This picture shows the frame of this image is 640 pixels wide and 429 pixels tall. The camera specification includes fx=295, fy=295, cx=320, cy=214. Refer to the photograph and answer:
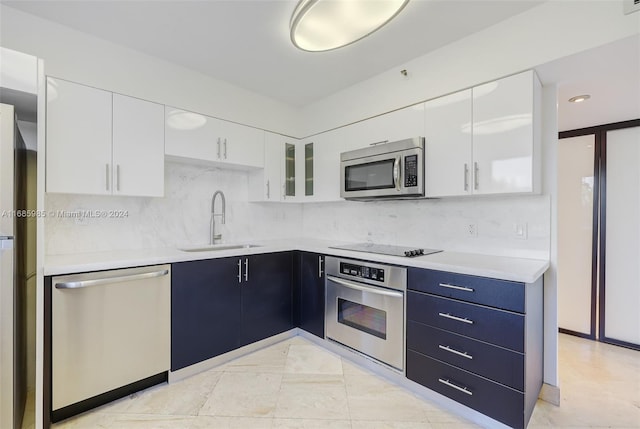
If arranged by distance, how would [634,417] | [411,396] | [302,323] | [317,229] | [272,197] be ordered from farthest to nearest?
[317,229]
[272,197]
[302,323]
[411,396]
[634,417]

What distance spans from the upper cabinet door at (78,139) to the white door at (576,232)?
160 inches

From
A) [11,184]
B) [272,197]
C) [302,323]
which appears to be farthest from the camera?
[272,197]

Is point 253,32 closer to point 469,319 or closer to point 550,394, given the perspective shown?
point 469,319

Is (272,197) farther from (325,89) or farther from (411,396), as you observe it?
(411,396)

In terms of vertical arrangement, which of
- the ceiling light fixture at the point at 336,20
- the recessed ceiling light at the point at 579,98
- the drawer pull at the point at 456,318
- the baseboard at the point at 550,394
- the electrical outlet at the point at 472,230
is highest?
the ceiling light fixture at the point at 336,20

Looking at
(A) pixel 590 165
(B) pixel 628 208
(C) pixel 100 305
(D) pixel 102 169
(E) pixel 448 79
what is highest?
(E) pixel 448 79

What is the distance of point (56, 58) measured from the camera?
6.07 ft

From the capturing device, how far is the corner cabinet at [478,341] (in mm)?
1555

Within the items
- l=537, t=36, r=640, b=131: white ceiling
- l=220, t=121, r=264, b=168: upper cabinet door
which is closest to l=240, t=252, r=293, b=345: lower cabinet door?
l=220, t=121, r=264, b=168: upper cabinet door

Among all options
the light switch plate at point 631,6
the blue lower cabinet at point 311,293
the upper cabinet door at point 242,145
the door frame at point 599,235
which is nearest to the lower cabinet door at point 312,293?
the blue lower cabinet at point 311,293

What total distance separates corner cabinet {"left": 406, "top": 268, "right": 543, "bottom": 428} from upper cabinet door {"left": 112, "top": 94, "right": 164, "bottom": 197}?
2013 millimetres

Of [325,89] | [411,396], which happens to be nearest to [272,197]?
[325,89]

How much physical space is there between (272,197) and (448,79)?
1.88 m

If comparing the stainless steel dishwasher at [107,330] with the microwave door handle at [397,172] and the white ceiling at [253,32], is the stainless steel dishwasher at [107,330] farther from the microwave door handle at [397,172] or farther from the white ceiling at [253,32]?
the microwave door handle at [397,172]
